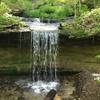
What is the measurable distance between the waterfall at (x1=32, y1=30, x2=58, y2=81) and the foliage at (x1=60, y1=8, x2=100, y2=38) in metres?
1.19

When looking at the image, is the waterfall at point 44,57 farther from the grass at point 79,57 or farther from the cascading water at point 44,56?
the grass at point 79,57

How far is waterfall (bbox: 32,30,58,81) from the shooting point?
24.1m

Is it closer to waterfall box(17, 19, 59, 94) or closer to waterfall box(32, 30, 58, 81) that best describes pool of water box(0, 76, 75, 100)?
waterfall box(17, 19, 59, 94)

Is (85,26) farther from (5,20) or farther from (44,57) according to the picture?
(5,20)

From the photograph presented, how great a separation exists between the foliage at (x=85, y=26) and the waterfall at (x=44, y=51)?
3.89 feet

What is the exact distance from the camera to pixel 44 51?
2433cm

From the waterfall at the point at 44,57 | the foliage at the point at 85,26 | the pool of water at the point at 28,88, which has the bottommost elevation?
the pool of water at the point at 28,88

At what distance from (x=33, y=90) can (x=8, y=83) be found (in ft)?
6.00

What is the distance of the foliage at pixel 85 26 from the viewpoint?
23178 millimetres

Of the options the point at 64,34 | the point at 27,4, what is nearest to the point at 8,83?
the point at 64,34

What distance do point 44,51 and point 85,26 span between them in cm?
321

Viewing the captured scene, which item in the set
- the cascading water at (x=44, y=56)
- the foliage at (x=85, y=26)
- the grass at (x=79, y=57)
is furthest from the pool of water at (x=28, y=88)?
the foliage at (x=85, y=26)

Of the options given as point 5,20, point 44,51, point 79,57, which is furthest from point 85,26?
point 5,20

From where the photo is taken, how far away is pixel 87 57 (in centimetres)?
2380
